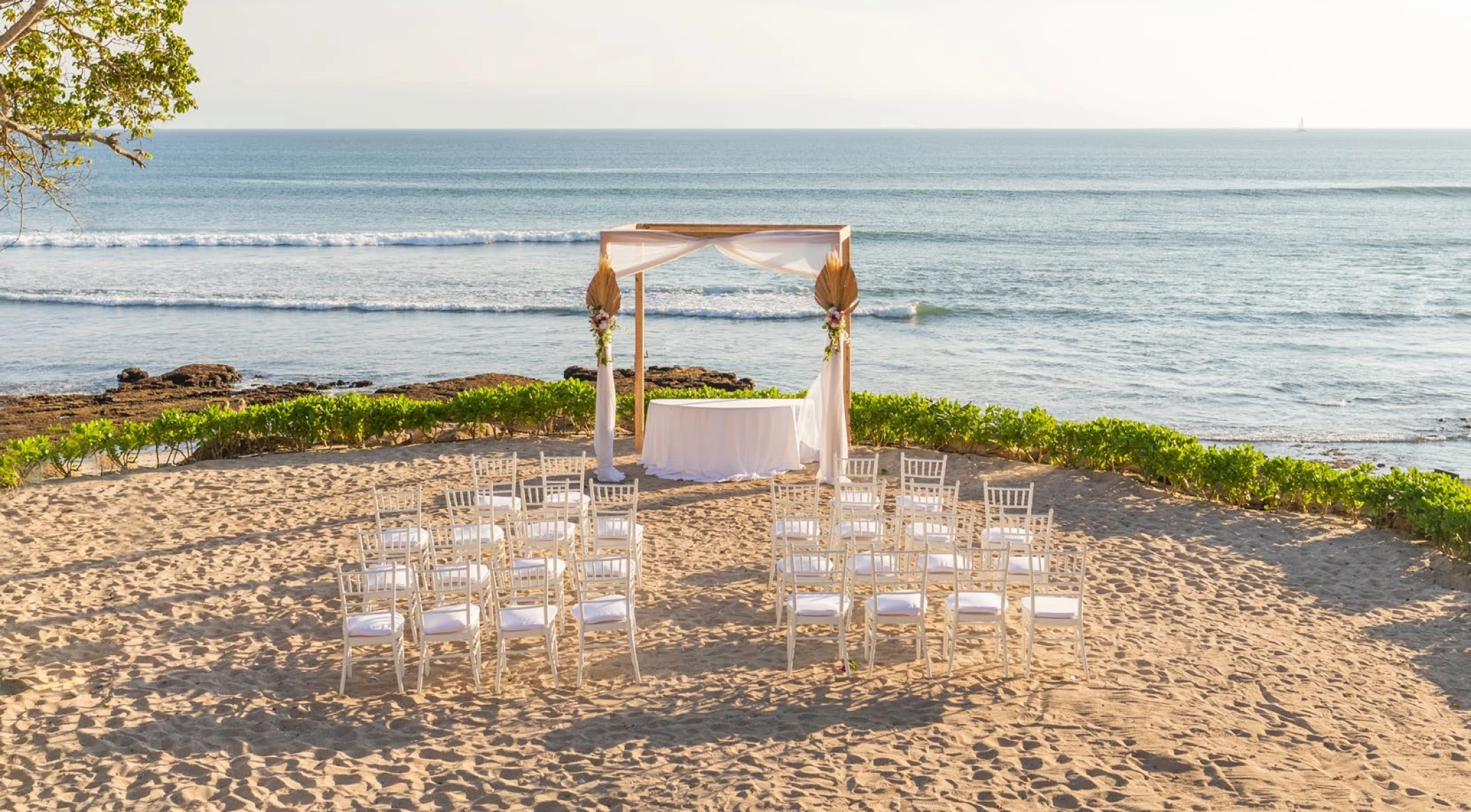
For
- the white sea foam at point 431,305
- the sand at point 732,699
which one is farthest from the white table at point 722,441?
the white sea foam at point 431,305

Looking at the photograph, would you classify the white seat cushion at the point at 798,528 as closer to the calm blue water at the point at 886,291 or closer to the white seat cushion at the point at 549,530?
the white seat cushion at the point at 549,530

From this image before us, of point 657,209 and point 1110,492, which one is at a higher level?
point 657,209

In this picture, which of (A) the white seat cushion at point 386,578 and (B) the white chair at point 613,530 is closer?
(A) the white seat cushion at point 386,578

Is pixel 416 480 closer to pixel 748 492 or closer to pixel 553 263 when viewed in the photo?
pixel 748 492

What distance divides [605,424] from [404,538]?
397 centimetres

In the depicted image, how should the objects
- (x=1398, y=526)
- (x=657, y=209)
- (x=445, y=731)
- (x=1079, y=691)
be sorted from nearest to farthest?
(x=445, y=731)
(x=1079, y=691)
(x=1398, y=526)
(x=657, y=209)

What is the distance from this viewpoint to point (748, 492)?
12391mm

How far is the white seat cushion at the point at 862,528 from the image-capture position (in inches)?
358

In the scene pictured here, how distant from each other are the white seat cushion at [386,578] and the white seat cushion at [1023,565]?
3.92 meters

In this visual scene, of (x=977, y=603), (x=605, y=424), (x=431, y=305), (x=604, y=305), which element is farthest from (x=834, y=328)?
(x=431, y=305)

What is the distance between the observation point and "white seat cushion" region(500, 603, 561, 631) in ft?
23.6

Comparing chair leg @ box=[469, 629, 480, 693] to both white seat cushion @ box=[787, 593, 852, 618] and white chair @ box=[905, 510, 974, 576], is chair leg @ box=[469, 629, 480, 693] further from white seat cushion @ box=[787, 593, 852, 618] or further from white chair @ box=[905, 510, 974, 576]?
white chair @ box=[905, 510, 974, 576]

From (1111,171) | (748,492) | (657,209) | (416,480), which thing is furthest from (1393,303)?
(1111,171)

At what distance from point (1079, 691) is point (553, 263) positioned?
35.3 meters
